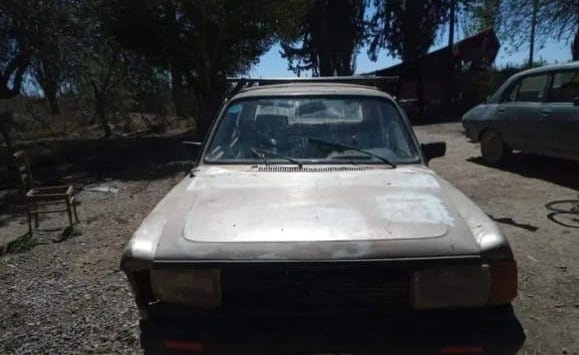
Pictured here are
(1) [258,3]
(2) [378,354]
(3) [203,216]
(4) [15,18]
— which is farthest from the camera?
(1) [258,3]

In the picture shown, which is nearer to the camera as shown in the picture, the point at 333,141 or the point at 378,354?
the point at 378,354

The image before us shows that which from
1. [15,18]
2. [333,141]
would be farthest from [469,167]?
[15,18]

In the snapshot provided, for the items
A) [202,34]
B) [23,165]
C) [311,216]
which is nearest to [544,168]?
[311,216]

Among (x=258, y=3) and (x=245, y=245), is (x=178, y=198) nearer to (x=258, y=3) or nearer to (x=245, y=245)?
(x=245, y=245)

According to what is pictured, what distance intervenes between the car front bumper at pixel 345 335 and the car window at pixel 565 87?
6.30 m

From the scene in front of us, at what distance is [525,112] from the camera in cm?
764

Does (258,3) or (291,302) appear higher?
(258,3)

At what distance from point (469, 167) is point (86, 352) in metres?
7.57

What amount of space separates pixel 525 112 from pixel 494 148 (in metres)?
1.08

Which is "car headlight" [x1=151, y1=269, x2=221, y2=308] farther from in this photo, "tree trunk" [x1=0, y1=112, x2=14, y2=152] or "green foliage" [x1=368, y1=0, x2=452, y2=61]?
"green foliage" [x1=368, y1=0, x2=452, y2=61]

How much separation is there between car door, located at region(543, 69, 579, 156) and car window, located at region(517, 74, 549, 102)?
0.70 ft

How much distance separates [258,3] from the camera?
13539 millimetres

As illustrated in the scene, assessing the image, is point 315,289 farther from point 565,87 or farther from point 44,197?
point 565,87

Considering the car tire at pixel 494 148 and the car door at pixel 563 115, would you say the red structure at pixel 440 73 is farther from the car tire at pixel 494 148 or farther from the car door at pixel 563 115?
the car door at pixel 563 115
